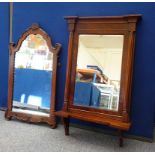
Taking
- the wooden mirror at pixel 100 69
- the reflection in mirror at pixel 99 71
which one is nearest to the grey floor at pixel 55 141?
the wooden mirror at pixel 100 69

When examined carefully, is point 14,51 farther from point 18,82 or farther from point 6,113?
point 6,113

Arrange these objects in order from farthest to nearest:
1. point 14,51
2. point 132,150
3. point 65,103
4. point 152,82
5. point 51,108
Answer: point 14,51 → point 51,108 → point 65,103 → point 152,82 → point 132,150

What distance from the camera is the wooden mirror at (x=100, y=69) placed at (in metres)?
2.69

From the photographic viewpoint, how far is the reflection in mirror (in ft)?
9.15

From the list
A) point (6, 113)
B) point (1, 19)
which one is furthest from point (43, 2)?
point (6, 113)

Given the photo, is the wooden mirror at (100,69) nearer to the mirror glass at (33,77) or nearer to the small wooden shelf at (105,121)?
the small wooden shelf at (105,121)

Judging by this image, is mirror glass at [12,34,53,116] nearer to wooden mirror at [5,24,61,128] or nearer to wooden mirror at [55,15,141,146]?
wooden mirror at [5,24,61,128]

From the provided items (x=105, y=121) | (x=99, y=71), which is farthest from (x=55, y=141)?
(x=99, y=71)

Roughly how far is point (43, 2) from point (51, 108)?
1465mm

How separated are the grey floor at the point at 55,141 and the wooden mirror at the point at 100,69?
201mm

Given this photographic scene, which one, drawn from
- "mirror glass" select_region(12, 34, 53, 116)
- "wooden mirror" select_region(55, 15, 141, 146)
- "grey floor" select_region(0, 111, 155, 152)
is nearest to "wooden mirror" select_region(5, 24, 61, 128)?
"mirror glass" select_region(12, 34, 53, 116)

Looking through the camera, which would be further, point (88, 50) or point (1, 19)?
point (1, 19)

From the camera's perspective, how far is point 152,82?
278cm

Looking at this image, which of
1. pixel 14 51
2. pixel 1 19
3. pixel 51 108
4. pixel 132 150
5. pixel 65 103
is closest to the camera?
pixel 132 150
